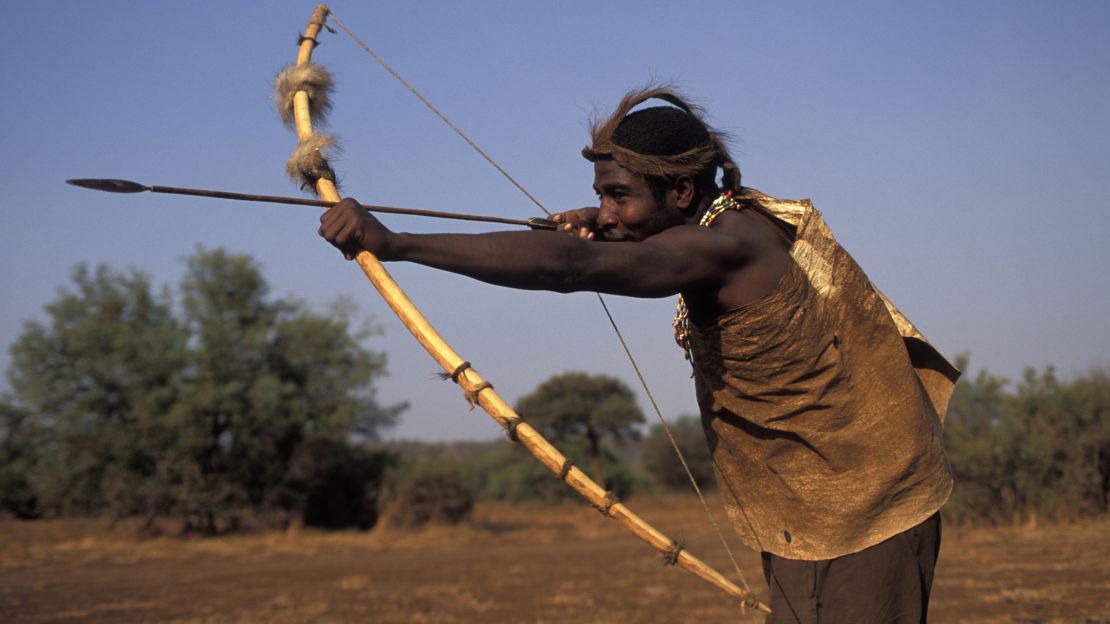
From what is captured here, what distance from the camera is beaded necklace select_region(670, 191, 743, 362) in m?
2.57

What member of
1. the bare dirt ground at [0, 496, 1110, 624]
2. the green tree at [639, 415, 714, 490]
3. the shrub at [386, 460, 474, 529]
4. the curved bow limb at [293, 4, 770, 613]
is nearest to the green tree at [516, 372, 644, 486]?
the green tree at [639, 415, 714, 490]

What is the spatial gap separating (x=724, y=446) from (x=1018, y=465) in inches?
631

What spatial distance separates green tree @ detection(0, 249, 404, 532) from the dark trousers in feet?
62.8

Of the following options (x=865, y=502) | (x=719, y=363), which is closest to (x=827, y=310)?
(x=719, y=363)

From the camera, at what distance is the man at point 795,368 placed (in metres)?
2.46

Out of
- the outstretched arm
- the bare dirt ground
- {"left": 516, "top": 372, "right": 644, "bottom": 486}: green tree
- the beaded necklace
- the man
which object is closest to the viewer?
the outstretched arm

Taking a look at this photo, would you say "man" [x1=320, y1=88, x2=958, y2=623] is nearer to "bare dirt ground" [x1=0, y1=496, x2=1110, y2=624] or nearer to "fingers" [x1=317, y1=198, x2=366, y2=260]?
"fingers" [x1=317, y1=198, x2=366, y2=260]

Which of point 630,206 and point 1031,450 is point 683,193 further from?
point 1031,450

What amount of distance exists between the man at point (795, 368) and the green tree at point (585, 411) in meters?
31.0

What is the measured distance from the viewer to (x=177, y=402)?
20.4 metres

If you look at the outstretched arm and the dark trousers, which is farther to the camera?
the dark trousers

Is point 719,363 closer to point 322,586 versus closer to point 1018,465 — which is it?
point 322,586

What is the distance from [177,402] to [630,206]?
1976 cm

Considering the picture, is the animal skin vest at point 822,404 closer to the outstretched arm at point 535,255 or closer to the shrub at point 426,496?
the outstretched arm at point 535,255
